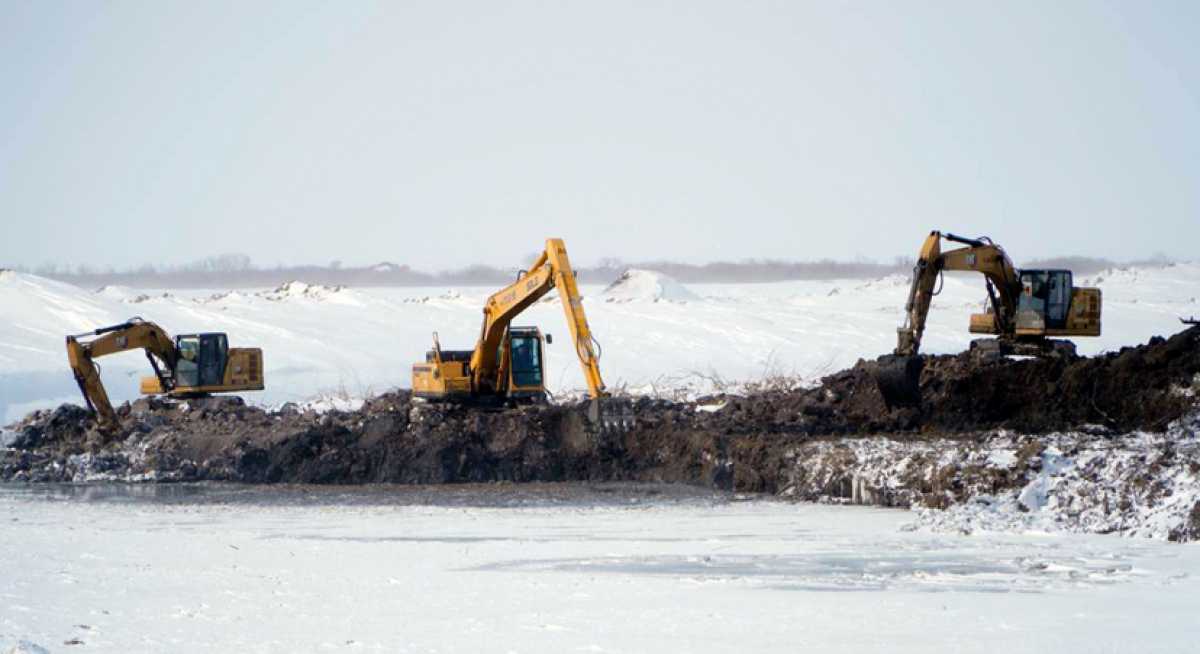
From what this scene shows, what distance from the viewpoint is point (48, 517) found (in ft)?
58.2

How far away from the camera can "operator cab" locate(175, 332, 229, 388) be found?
30766 mm

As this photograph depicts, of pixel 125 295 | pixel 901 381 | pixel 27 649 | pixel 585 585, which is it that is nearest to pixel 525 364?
pixel 901 381

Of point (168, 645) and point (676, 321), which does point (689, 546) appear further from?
point (676, 321)

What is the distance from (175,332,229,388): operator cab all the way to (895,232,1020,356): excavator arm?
14.2 m

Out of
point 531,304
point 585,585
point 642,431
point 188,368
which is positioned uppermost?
point 531,304

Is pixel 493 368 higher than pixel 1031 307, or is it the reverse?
pixel 1031 307

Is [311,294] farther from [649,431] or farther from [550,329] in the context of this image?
[649,431]

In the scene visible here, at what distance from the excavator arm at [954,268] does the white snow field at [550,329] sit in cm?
521

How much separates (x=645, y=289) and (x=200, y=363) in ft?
95.8

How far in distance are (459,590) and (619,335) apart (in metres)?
32.4

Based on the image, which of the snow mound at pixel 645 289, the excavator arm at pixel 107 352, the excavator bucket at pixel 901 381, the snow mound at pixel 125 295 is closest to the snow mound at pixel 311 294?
the snow mound at pixel 125 295

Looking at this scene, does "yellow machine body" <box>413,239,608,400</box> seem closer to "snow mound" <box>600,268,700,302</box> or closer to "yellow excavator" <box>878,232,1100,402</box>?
"yellow excavator" <box>878,232,1100,402</box>

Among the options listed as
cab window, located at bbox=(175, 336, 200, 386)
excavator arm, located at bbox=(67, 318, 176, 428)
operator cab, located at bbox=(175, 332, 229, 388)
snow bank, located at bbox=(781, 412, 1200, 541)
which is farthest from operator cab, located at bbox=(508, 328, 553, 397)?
cab window, located at bbox=(175, 336, 200, 386)

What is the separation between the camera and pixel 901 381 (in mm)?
24297
